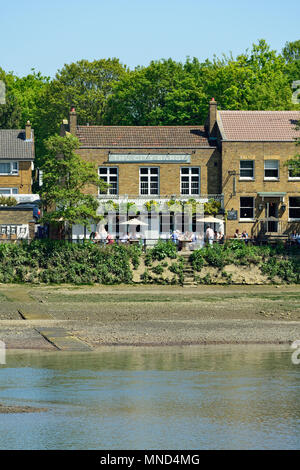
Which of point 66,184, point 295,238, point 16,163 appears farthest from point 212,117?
point 16,163

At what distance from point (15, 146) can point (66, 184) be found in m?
30.5

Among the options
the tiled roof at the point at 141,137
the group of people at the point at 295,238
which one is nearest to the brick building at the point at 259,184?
the group of people at the point at 295,238

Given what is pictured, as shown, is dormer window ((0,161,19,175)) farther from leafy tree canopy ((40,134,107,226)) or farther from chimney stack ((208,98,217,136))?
leafy tree canopy ((40,134,107,226))

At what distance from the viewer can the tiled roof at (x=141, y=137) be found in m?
65.7

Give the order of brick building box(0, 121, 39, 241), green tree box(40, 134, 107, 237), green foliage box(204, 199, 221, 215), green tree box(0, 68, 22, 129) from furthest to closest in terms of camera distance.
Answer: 1. green tree box(0, 68, 22, 129)
2. brick building box(0, 121, 39, 241)
3. green foliage box(204, 199, 221, 215)
4. green tree box(40, 134, 107, 237)

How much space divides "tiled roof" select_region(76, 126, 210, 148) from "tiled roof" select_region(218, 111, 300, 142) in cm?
216

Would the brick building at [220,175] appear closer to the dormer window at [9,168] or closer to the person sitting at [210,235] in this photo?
the person sitting at [210,235]

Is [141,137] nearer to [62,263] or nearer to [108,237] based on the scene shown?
[108,237]

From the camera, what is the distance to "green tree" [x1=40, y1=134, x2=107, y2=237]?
175 feet

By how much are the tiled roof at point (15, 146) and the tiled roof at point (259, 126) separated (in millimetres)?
23033

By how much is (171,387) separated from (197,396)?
→ 122 cm

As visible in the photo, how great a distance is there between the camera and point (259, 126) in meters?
66.4

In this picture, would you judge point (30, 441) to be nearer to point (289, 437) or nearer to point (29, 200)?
point (289, 437)

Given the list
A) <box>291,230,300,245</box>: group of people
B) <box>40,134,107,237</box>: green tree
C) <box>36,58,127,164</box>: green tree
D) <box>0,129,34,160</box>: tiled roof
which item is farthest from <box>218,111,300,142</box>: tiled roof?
<box>36,58,127,164</box>: green tree
